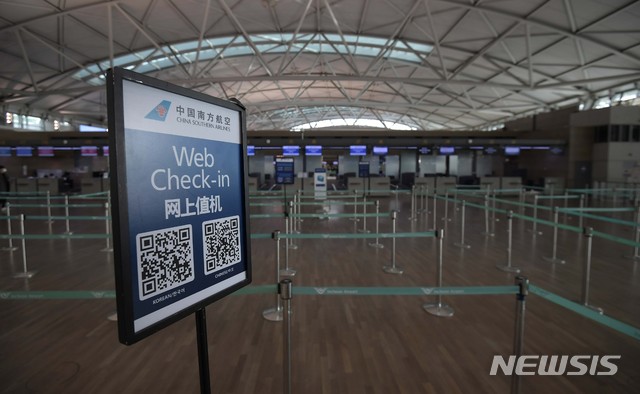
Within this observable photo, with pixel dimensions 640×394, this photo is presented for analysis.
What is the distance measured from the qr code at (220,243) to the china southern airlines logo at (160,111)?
0.48m

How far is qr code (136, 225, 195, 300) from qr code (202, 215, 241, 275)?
10 centimetres

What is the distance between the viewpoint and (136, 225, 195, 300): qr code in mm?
1220

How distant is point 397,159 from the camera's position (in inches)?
979

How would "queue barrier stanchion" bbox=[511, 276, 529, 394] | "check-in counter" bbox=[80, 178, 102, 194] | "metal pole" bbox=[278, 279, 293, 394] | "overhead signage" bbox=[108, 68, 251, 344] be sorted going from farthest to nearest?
"check-in counter" bbox=[80, 178, 102, 194] → "queue barrier stanchion" bbox=[511, 276, 529, 394] → "metal pole" bbox=[278, 279, 293, 394] → "overhead signage" bbox=[108, 68, 251, 344]

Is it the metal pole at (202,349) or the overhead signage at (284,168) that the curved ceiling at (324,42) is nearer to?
the overhead signage at (284,168)

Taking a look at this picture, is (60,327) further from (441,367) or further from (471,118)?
(471,118)

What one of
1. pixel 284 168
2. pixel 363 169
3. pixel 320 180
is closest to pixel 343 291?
pixel 320 180

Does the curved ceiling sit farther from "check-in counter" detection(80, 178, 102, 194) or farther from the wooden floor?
the wooden floor

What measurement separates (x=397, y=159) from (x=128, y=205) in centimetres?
2469

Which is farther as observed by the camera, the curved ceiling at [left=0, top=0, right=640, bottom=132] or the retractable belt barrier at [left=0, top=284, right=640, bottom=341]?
the curved ceiling at [left=0, top=0, right=640, bottom=132]

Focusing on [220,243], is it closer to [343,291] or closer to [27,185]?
[343,291]

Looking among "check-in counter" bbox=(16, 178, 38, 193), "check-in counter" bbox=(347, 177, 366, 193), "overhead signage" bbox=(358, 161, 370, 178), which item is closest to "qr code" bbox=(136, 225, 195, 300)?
"check-in counter" bbox=(347, 177, 366, 193)

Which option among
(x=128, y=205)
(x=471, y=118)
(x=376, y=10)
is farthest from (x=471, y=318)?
(x=471, y=118)

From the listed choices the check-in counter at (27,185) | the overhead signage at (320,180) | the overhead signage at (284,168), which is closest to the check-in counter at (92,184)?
the check-in counter at (27,185)
